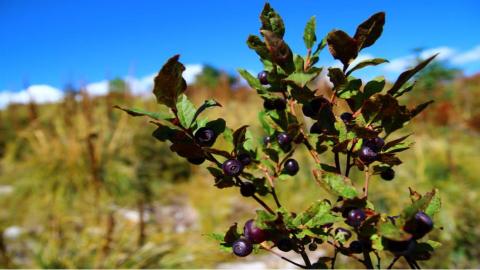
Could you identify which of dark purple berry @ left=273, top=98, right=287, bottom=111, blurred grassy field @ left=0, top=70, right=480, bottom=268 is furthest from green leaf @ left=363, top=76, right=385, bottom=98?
blurred grassy field @ left=0, top=70, right=480, bottom=268

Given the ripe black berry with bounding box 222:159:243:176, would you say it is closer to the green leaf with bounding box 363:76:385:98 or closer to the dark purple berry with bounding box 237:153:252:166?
the dark purple berry with bounding box 237:153:252:166

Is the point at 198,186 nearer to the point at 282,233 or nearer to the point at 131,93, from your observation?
the point at 131,93

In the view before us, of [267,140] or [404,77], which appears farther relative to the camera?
[267,140]

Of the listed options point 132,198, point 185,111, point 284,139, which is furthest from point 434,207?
point 132,198

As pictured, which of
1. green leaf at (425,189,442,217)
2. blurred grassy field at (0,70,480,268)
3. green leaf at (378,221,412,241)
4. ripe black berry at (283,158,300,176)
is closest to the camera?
green leaf at (378,221,412,241)

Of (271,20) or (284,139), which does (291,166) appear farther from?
(271,20)

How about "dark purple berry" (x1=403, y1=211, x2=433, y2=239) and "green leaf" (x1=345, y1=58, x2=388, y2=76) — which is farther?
"green leaf" (x1=345, y1=58, x2=388, y2=76)
